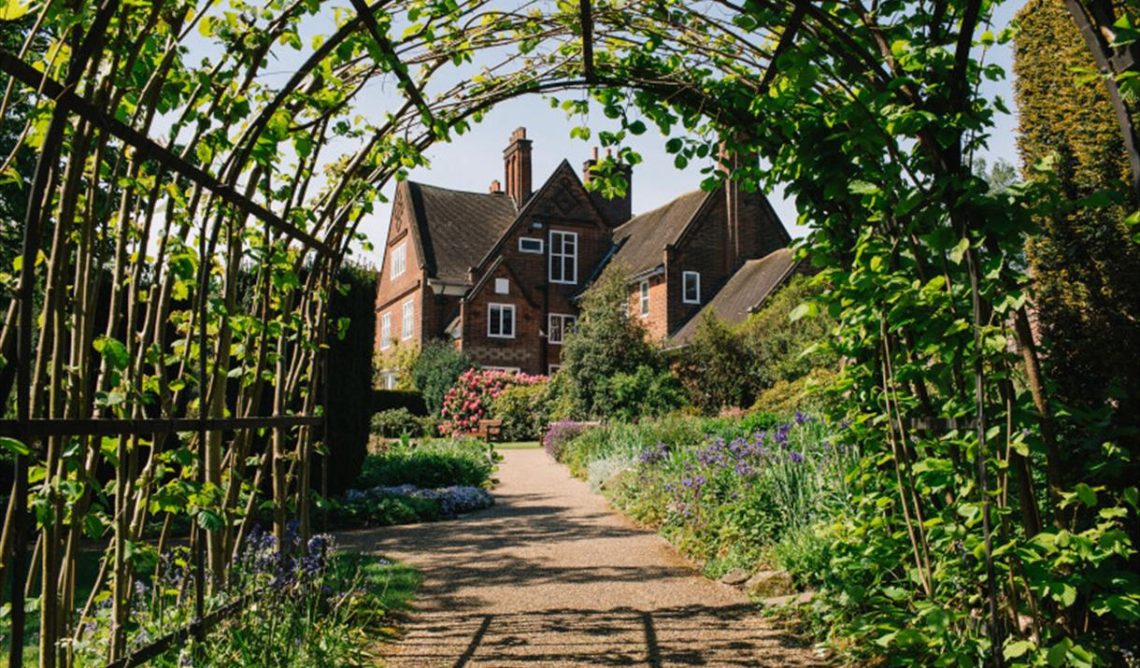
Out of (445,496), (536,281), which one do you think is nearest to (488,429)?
(536,281)

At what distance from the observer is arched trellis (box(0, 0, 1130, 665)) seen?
7.59 ft

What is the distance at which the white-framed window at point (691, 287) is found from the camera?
28.5 meters

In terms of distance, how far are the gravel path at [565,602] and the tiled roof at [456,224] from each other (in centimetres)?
2476

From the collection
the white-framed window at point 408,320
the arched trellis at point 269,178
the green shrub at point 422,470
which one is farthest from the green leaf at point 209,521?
the white-framed window at point 408,320

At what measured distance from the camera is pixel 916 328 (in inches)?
119

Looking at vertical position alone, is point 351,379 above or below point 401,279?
below

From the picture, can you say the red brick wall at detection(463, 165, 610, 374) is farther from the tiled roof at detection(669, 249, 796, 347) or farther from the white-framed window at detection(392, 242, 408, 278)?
the tiled roof at detection(669, 249, 796, 347)

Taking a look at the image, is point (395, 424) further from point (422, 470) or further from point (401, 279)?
point (401, 279)

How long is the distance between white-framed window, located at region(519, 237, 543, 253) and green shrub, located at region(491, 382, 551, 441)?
28.5 ft

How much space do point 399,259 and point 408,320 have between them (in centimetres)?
336

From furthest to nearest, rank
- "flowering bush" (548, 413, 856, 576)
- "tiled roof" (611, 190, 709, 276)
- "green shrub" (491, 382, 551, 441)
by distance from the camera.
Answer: "tiled roof" (611, 190, 709, 276) → "green shrub" (491, 382, 551, 441) → "flowering bush" (548, 413, 856, 576)

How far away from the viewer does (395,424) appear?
23266mm

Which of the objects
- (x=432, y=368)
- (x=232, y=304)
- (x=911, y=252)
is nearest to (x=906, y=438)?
(x=911, y=252)

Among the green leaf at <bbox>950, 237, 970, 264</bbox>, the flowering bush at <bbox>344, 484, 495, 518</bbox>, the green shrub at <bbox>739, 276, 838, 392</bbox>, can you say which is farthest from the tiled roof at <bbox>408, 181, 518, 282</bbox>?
the green leaf at <bbox>950, 237, 970, 264</bbox>
